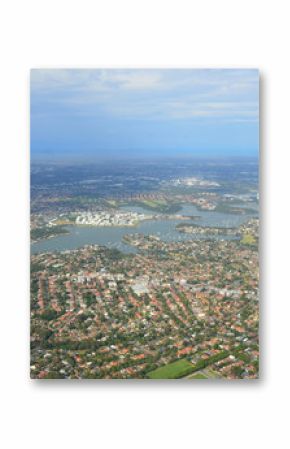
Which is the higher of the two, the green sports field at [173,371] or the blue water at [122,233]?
the blue water at [122,233]

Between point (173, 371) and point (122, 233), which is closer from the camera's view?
point (173, 371)

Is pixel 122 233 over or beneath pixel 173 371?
over

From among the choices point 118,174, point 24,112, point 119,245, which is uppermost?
point 24,112

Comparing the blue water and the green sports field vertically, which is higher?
the blue water
